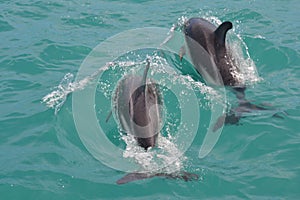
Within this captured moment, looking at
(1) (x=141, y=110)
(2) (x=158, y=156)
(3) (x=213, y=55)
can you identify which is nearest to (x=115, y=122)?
(1) (x=141, y=110)

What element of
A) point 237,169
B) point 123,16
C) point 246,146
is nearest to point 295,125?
point 246,146

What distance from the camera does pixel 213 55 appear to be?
1180 centimetres

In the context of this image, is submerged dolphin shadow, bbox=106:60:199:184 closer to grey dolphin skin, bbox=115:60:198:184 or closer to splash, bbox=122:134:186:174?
grey dolphin skin, bbox=115:60:198:184

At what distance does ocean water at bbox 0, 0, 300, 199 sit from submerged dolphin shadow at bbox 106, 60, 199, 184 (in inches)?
5.6

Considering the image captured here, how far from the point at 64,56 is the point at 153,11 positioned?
203 inches

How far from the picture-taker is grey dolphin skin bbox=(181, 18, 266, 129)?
1145 cm

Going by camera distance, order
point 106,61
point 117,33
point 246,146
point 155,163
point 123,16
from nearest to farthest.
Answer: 1. point 155,163
2. point 246,146
3. point 106,61
4. point 117,33
5. point 123,16

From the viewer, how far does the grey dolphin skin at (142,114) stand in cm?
827

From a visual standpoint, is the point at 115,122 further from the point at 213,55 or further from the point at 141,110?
the point at 213,55

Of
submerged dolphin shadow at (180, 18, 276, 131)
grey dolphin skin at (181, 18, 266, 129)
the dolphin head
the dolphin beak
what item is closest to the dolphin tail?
submerged dolphin shadow at (180, 18, 276, 131)

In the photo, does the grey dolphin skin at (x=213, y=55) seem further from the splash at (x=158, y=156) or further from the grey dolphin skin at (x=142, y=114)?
the splash at (x=158, y=156)

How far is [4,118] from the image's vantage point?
34.7 ft

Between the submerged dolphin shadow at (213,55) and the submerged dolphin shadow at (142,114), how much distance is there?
7.58 feet

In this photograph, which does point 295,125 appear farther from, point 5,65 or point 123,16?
point 123,16
